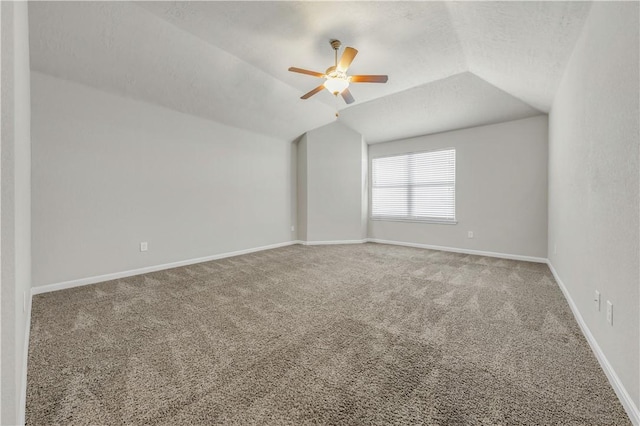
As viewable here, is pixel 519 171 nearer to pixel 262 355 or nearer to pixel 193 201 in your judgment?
pixel 262 355

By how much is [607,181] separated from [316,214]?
4.65 m

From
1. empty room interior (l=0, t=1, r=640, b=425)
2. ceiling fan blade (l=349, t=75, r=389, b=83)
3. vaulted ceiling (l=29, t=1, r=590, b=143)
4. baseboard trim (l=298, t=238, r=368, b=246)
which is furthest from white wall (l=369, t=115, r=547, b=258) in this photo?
ceiling fan blade (l=349, t=75, r=389, b=83)

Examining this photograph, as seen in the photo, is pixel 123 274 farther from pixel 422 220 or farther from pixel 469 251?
pixel 469 251

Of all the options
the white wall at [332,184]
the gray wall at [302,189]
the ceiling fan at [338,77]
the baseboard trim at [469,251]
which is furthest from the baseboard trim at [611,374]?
the gray wall at [302,189]

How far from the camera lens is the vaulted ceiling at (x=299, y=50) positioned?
239 cm

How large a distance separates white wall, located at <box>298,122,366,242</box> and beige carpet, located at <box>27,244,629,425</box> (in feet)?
9.45

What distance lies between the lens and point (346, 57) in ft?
8.72

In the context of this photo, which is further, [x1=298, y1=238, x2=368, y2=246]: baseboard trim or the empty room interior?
[x1=298, y1=238, x2=368, y2=246]: baseboard trim

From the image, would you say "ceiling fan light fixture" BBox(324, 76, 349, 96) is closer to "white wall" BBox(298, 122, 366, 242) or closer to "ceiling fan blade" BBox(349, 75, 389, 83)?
"ceiling fan blade" BBox(349, 75, 389, 83)

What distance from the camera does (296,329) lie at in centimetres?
201

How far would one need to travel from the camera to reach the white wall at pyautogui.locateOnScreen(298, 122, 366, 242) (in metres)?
5.80

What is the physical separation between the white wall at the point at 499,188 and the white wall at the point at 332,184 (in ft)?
4.87

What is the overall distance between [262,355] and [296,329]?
0.39 m

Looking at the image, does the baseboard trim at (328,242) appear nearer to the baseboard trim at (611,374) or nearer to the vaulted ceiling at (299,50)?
the vaulted ceiling at (299,50)
